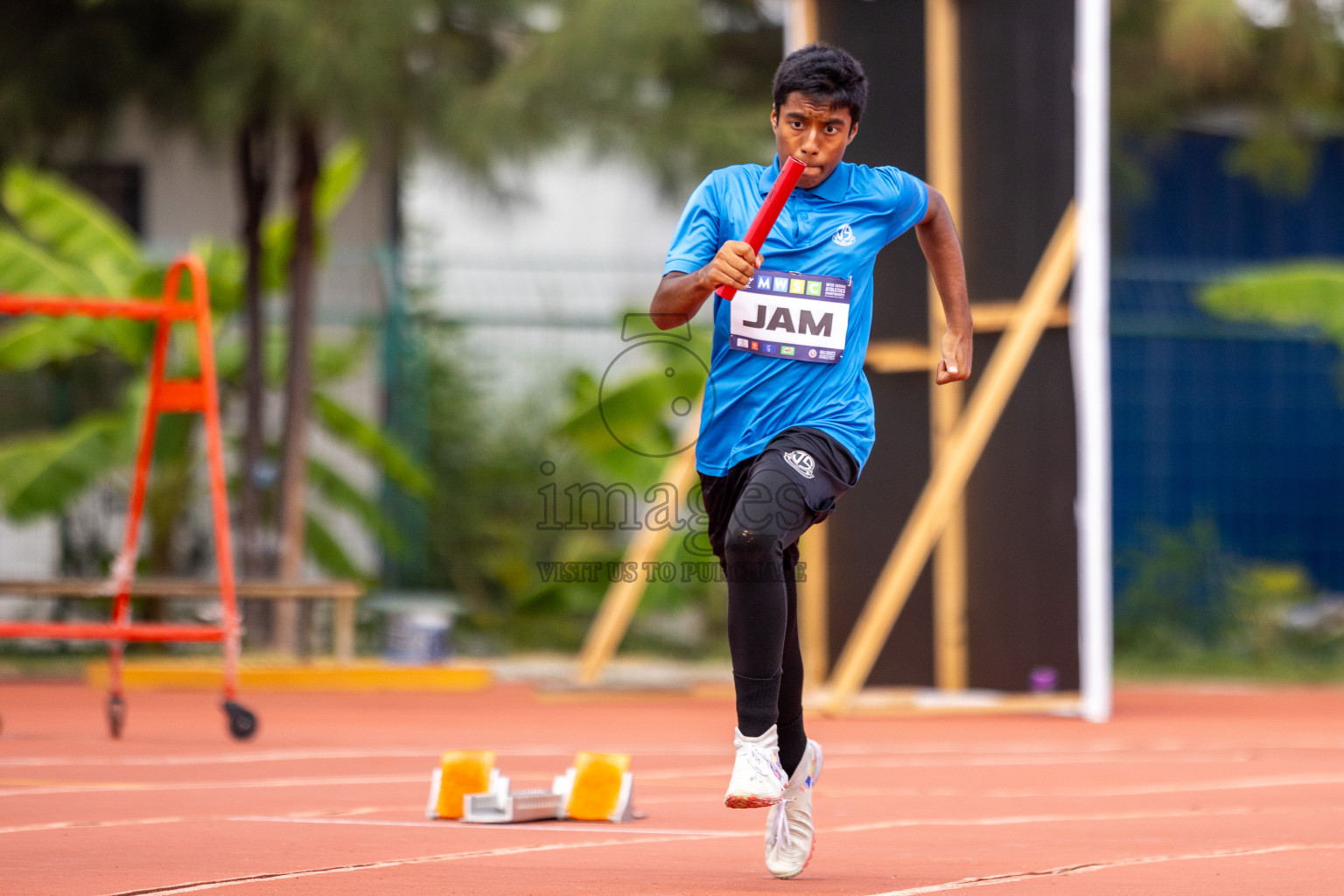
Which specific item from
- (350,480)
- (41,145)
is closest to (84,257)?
(41,145)

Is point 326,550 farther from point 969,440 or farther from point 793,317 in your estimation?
point 793,317

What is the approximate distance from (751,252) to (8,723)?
20.2 ft

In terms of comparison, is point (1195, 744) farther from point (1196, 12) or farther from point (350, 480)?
point (350, 480)

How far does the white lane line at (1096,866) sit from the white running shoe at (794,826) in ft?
1.06

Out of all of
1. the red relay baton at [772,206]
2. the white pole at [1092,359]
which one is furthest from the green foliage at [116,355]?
the red relay baton at [772,206]

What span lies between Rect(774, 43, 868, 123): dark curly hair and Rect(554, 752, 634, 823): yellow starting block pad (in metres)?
2.04

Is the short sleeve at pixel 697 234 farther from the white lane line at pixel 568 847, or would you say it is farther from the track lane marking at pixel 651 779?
the track lane marking at pixel 651 779

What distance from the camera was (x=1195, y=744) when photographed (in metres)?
7.93

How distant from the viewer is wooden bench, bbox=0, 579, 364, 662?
33.1 ft

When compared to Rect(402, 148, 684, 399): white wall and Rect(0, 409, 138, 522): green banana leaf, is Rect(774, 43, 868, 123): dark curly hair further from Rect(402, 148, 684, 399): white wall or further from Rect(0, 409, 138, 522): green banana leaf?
Rect(0, 409, 138, 522): green banana leaf

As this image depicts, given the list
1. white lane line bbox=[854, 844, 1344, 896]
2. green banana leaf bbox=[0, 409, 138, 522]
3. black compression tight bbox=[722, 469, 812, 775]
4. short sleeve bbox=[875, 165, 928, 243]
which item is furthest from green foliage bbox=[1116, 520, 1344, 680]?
black compression tight bbox=[722, 469, 812, 775]

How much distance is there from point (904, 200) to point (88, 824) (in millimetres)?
2903

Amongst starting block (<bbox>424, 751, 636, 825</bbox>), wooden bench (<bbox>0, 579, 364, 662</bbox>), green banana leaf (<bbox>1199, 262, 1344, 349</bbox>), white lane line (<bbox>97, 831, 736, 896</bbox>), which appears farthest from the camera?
green banana leaf (<bbox>1199, 262, 1344, 349</bbox>)

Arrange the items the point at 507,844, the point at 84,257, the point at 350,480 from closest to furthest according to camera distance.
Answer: the point at 507,844 < the point at 84,257 < the point at 350,480
